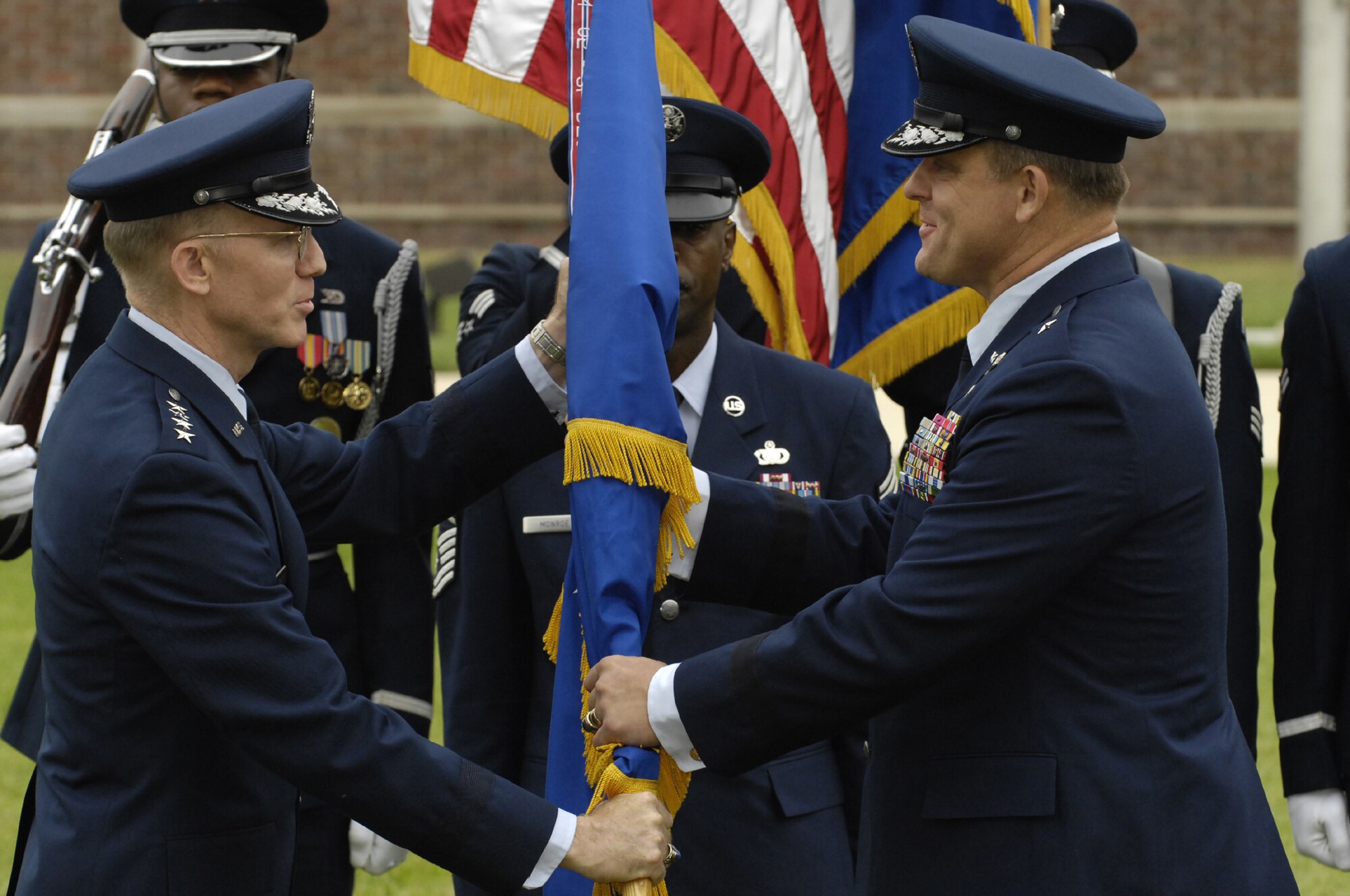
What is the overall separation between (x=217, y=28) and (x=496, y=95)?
25.1 inches

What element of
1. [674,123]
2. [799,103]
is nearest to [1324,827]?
[674,123]

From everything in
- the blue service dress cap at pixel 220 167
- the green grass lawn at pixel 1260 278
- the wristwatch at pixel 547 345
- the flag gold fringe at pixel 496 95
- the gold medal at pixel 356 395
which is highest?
the blue service dress cap at pixel 220 167

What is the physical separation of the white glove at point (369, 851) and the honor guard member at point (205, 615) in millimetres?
1076

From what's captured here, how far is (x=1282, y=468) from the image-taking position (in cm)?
366

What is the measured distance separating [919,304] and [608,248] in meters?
1.49

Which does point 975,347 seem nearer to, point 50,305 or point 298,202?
point 298,202

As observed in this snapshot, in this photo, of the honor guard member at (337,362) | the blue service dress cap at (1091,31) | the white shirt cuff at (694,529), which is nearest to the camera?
the white shirt cuff at (694,529)

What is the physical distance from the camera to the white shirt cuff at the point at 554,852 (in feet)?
9.38

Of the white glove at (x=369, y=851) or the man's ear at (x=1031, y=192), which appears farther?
the white glove at (x=369, y=851)

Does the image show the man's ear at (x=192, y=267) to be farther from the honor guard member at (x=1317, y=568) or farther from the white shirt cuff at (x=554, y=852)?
the honor guard member at (x=1317, y=568)

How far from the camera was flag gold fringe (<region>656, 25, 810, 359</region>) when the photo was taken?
432 centimetres

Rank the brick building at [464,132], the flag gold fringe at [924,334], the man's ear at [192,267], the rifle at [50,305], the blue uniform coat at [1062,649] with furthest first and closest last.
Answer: the brick building at [464,132]
the flag gold fringe at [924,334]
the rifle at [50,305]
the man's ear at [192,267]
the blue uniform coat at [1062,649]

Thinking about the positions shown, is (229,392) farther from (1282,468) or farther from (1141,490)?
(1282,468)

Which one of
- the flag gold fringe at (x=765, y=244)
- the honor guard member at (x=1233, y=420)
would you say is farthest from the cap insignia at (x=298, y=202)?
the honor guard member at (x=1233, y=420)
